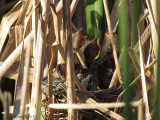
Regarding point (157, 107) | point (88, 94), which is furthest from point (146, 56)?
point (157, 107)

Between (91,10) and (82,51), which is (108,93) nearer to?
(82,51)

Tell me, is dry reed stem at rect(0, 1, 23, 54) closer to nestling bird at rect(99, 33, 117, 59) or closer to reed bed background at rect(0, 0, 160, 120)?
reed bed background at rect(0, 0, 160, 120)

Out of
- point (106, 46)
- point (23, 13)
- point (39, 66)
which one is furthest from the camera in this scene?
point (106, 46)

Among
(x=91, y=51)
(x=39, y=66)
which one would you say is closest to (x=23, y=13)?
(x=91, y=51)

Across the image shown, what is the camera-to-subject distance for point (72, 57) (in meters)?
1.16

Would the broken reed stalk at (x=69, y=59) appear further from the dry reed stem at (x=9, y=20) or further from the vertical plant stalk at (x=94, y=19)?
the vertical plant stalk at (x=94, y=19)

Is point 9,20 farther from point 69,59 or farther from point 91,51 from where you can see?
point 69,59

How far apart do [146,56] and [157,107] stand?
99 cm

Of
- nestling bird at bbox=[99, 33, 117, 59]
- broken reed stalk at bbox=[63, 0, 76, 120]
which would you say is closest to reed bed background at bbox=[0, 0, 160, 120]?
broken reed stalk at bbox=[63, 0, 76, 120]

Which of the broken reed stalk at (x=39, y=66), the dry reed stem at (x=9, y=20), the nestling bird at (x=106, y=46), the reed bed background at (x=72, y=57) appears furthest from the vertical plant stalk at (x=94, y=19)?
the broken reed stalk at (x=39, y=66)

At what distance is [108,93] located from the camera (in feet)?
4.98

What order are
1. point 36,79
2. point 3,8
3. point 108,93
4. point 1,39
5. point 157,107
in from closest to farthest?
point 157,107 → point 36,79 → point 108,93 → point 1,39 → point 3,8

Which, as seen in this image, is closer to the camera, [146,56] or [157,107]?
[157,107]

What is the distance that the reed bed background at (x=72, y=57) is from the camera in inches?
27.9
